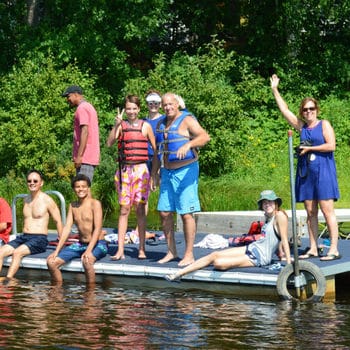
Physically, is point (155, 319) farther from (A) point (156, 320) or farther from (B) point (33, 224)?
(B) point (33, 224)

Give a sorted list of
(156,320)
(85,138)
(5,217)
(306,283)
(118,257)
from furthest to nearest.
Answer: (5,217), (85,138), (118,257), (306,283), (156,320)

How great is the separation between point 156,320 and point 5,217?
3840 mm

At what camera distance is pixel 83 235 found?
13.4m

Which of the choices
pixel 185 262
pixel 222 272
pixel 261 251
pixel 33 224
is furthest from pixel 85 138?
pixel 261 251

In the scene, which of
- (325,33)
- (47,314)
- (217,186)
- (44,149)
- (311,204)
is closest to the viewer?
(47,314)

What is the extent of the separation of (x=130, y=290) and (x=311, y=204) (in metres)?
2.21

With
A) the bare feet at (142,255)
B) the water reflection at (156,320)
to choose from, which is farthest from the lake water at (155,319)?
the bare feet at (142,255)

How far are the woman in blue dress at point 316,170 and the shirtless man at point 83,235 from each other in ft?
7.67

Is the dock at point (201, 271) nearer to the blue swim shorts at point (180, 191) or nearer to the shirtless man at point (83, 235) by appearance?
the shirtless man at point (83, 235)

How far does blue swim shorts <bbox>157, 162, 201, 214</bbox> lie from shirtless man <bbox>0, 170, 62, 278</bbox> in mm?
1710

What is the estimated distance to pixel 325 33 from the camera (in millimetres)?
31688

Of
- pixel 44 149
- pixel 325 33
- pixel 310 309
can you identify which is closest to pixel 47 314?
pixel 310 309

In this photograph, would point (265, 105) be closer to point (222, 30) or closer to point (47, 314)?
point (222, 30)

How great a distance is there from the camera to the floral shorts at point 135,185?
1316 centimetres
